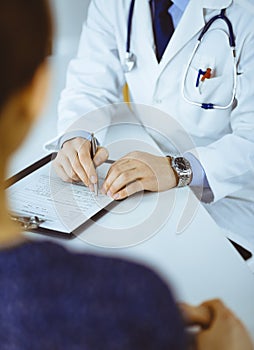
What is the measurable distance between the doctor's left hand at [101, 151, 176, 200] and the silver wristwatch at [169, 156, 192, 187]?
1 centimetres

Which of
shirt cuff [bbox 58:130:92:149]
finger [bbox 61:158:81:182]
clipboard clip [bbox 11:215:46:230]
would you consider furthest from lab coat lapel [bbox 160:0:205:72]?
clipboard clip [bbox 11:215:46:230]

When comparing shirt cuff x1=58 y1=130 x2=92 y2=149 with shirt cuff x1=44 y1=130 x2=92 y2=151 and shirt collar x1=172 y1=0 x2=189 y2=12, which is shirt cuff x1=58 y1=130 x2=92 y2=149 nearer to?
shirt cuff x1=44 y1=130 x2=92 y2=151

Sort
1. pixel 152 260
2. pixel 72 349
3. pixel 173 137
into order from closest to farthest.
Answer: pixel 72 349 → pixel 152 260 → pixel 173 137

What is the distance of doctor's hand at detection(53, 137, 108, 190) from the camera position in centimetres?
95

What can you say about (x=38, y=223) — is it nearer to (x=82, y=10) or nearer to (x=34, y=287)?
(x=34, y=287)

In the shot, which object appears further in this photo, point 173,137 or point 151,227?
point 173,137

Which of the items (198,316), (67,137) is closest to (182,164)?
(67,137)

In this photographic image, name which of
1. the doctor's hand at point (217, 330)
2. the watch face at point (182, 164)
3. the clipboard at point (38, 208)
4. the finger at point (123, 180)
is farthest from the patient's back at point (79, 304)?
the watch face at point (182, 164)

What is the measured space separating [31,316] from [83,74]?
97 cm

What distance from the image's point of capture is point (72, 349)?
0.39 meters

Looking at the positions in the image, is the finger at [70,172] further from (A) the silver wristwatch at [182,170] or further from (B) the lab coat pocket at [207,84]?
(B) the lab coat pocket at [207,84]

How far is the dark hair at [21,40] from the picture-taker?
0.36 m

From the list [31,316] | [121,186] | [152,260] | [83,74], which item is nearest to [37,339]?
[31,316]

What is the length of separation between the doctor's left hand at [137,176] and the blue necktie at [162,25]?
1.02ft
